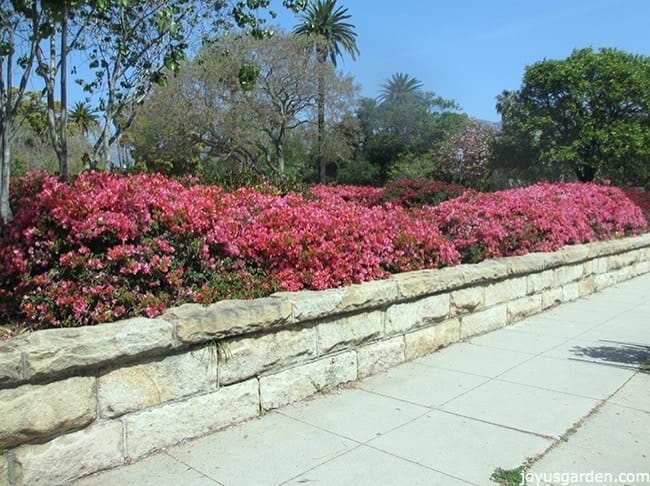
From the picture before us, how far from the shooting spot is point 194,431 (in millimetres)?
3705

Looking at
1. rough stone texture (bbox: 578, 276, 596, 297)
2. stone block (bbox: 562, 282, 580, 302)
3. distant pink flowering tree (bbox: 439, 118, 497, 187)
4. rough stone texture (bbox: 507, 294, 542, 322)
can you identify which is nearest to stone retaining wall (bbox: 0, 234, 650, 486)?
rough stone texture (bbox: 507, 294, 542, 322)

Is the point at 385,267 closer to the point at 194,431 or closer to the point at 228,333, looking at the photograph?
the point at 228,333

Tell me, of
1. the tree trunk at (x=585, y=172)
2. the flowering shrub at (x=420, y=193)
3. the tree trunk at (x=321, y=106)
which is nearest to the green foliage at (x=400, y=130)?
the tree trunk at (x=321, y=106)

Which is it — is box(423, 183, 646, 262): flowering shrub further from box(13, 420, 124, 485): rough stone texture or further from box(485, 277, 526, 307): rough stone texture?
box(13, 420, 124, 485): rough stone texture

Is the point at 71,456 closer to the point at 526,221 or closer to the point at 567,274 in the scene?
the point at 526,221

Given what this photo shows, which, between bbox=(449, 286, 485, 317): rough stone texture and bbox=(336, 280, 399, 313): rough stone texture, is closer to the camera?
bbox=(336, 280, 399, 313): rough stone texture

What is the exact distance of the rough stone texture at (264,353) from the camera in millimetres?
3898

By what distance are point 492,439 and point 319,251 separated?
1.98 meters

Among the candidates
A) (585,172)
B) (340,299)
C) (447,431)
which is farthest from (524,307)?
(585,172)

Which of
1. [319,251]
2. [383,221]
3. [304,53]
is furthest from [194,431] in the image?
[304,53]

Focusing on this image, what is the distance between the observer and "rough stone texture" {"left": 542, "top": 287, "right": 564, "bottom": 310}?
801 centimetres

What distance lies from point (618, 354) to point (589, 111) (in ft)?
46.2

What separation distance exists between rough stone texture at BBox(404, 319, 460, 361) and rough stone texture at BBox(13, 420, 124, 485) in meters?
2.81

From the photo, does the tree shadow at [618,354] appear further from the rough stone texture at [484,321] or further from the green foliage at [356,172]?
the green foliage at [356,172]
